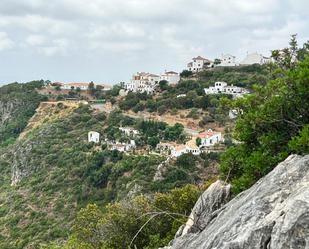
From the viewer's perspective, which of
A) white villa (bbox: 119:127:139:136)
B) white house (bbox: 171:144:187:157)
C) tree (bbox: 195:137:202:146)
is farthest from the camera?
white villa (bbox: 119:127:139:136)

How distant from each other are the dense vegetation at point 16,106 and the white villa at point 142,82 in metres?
20.5

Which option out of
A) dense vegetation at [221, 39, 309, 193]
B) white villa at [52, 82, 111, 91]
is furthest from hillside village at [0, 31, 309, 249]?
white villa at [52, 82, 111, 91]

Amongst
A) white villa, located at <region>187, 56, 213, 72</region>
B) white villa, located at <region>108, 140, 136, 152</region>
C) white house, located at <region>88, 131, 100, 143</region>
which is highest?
white villa, located at <region>187, 56, 213, 72</region>

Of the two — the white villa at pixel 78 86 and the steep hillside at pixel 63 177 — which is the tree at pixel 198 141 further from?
the white villa at pixel 78 86

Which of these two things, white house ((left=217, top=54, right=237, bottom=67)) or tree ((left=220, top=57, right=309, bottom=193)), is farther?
white house ((left=217, top=54, right=237, bottom=67))

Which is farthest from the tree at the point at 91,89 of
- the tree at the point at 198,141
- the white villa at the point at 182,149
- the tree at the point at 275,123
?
the tree at the point at 275,123

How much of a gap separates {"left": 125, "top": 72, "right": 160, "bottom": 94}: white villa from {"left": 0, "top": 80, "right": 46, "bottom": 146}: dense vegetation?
20492 millimetres

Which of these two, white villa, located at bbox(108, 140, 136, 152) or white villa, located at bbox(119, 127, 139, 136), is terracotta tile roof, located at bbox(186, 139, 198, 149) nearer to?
white villa, located at bbox(108, 140, 136, 152)

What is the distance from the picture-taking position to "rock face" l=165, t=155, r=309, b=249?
21.9 ft

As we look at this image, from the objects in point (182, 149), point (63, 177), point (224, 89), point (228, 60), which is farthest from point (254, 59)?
point (63, 177)

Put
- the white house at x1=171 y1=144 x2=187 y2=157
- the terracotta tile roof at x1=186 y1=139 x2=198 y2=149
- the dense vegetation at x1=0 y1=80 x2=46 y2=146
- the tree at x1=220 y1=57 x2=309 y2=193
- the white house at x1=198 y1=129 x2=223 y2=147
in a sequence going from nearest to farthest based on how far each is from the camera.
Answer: the tree at x1=220 y1=57 x2=309 y2=193, the white house at x1=171 y1=144 x2=187 y2=157, the terracotta tile roof at x1=186 y1=139 x2=198 y2=149, the white house at x1=198 y1=129 x2=223 y2=147, the dense vegetation at x1=0 y1=80 x2=46 y2=146

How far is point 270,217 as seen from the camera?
7277mm

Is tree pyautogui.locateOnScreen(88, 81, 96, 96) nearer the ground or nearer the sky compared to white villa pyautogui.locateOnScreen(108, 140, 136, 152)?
nearer the sky

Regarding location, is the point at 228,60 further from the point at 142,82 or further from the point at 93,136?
the point at 93,136
